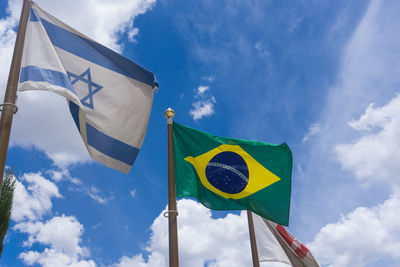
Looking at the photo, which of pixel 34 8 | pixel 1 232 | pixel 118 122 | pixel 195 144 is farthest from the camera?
pixel 1 232

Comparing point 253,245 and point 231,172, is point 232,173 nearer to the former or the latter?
point 231,172

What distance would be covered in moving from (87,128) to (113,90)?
3.48 feet

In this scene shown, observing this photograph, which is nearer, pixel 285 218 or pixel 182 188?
pixel 182 188

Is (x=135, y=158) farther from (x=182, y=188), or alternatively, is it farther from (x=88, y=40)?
(x=88, y=40)

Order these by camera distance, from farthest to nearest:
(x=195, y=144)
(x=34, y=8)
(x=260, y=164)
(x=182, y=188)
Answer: (x=260, y=164)
(x=195, y=144)
(x=182, y=188)
(x=34, y=8)

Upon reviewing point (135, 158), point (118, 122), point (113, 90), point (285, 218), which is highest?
point (113, 90)

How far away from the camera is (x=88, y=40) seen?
24.5 ft

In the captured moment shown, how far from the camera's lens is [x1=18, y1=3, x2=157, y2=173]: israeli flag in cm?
634

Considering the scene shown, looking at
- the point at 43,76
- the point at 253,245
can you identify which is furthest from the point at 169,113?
the point at 253,245

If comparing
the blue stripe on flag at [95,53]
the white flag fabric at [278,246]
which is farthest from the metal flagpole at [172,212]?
the white flag fabric at [278,246]

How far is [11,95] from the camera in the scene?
5.43 meters

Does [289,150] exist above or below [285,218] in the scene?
above

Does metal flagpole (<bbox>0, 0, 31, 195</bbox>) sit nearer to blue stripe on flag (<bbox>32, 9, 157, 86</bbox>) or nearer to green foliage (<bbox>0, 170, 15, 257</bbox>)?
blue stripe on flag (<bbox>32, 9, 157, 86</bbox>)

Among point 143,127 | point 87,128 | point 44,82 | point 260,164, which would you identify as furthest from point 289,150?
point 44,82
